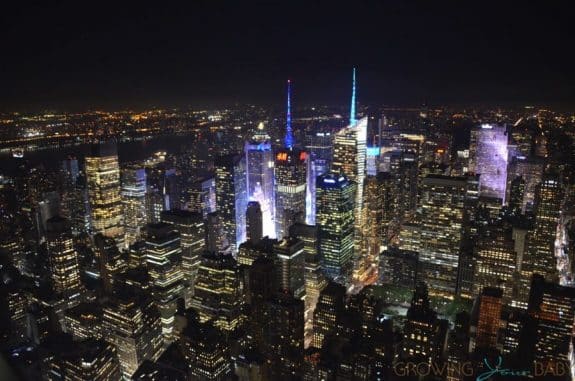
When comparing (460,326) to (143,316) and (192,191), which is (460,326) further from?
(192,191)

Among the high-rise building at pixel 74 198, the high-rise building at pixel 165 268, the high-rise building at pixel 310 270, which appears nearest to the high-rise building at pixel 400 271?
the high-rise building at pixel 310 270

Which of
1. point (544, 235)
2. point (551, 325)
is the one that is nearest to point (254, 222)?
point (544, 235)

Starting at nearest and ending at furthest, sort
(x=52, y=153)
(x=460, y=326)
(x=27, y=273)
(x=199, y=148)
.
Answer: (x=460, y=326) → (x=27, y=273) → (x=52, y=153) → (x=199, y=148)

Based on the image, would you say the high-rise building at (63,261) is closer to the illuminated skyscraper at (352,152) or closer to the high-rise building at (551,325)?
the illuminated skyscraper at (352,152)

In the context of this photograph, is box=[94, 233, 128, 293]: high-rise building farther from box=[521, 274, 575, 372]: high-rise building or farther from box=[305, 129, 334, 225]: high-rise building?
box=[521, 274, 575, 372]: high-rise building

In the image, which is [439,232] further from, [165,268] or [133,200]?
[133,200]

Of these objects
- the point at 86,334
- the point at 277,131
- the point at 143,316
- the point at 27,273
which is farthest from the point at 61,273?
the point at 277,131
